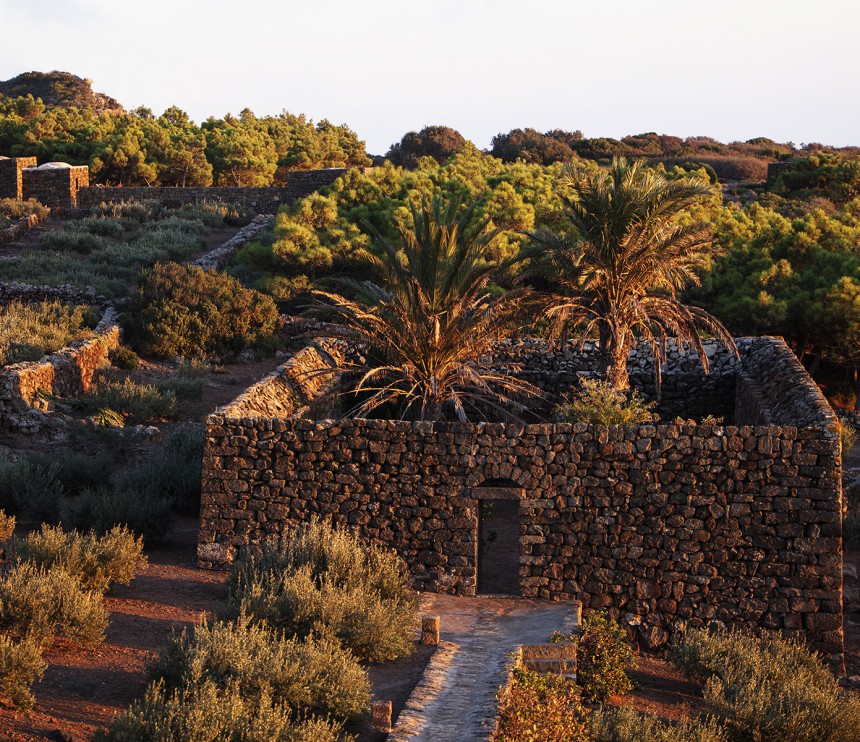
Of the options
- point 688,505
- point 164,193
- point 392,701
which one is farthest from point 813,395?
point 164,193

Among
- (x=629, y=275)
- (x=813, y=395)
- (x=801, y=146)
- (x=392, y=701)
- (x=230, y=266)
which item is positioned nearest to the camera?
(x=392, y=701)

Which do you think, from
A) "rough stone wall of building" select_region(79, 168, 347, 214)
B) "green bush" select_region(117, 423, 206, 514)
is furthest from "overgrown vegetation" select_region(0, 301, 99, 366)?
"rough stone wall of building" select_region(79, 168, 347, 214)

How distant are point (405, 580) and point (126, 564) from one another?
2.79 metres

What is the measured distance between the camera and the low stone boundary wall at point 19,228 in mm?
30672

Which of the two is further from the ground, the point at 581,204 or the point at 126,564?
the point at 581,204

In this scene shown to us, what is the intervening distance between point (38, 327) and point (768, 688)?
1536cm

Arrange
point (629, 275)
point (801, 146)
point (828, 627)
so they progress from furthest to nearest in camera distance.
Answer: point (801, 146) → point (629, 275) → point (828, 627)

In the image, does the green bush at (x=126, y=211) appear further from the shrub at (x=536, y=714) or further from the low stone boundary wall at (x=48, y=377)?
the shrub at (x=536, y=714)

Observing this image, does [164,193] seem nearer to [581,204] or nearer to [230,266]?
[230,266]

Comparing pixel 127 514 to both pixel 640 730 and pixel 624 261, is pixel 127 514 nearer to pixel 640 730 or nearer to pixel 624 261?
pixel 640 730

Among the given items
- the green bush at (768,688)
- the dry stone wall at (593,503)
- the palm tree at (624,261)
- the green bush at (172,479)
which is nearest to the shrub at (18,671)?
the dry stone wall at (593,503)

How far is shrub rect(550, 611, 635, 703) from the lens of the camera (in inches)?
358

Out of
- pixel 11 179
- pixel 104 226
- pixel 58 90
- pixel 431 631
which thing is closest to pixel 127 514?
pixel 431 631

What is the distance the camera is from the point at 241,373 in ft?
69.3
